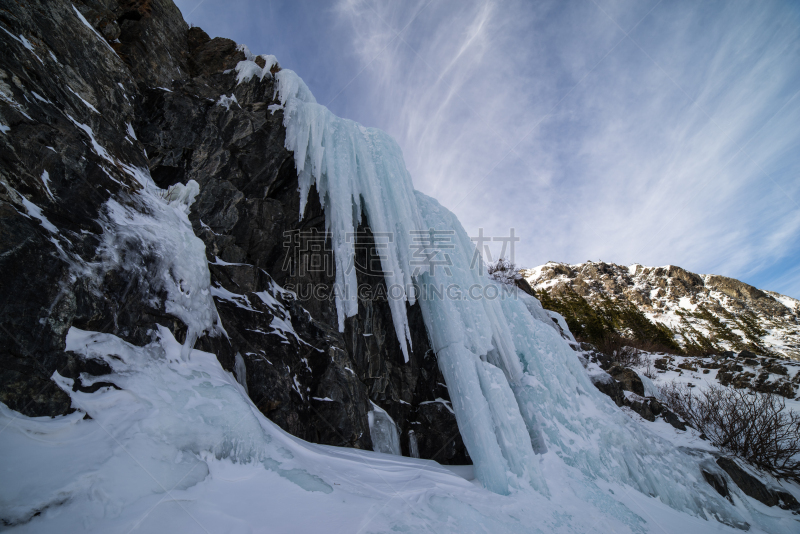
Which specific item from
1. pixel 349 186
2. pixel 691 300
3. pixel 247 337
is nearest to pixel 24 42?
pixel 247 337

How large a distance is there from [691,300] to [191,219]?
7318 cm

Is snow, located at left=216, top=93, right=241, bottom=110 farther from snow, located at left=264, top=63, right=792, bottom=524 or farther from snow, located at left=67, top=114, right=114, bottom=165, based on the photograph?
snow, located at left=67, top=114, right=114, bottom=165

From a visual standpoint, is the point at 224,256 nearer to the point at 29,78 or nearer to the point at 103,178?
the point at 103,178

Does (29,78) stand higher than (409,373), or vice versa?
(29,78)

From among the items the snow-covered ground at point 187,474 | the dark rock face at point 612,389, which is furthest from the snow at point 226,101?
→ the dark rock face at point 612,389

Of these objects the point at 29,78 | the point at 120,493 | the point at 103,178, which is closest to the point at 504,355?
the point at 120,493

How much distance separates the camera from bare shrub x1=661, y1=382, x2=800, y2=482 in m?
8.48

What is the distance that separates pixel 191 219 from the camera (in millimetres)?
4969

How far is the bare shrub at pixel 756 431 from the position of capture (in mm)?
8477

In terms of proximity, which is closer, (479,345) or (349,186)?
(479,345)

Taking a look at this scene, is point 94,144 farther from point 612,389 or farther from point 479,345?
point 612,389

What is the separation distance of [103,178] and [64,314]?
5.61 feet

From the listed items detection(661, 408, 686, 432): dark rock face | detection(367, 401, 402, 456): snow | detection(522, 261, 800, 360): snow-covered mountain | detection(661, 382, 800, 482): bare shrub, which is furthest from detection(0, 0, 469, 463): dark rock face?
detection(522, 261, 800, 360): snow-covered mountain

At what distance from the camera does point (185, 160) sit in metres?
5.76
